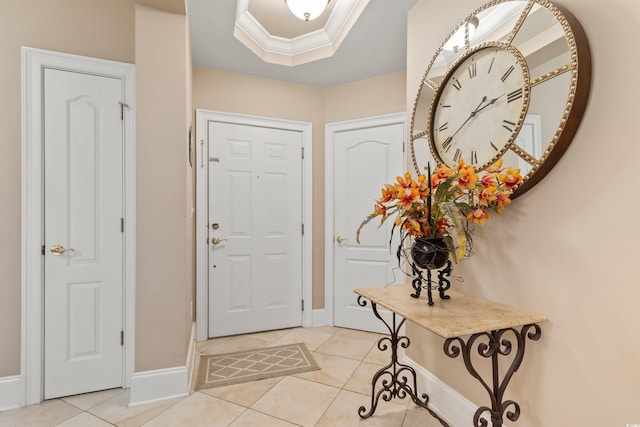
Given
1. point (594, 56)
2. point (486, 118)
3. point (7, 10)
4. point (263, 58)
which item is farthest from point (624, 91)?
point (7, 10)

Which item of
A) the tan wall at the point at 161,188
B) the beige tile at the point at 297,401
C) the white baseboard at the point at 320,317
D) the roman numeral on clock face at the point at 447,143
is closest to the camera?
the roman numeral on clock face at the point at 447,143

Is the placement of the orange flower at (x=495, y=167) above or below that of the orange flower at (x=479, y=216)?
above

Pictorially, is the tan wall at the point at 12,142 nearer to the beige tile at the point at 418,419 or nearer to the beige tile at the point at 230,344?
the beige tile at the point at 230,344

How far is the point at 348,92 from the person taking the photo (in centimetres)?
328

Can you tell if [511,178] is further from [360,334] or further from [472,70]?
[360,334]

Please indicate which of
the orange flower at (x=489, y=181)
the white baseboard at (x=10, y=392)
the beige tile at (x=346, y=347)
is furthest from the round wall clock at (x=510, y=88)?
the white baseboard at (x=10, y=392)

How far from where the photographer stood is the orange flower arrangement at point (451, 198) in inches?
50.8

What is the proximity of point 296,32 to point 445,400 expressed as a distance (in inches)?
110

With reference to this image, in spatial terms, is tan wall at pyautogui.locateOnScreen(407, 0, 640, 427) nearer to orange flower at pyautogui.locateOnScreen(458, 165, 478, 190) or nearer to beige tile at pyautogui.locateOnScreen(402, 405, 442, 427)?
orange flower at pyautogui.locateOnScreen(458, 165, 478, 190)

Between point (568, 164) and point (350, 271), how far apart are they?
231 centimetres

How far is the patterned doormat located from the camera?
2.25 m

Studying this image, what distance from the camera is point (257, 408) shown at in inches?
75.3

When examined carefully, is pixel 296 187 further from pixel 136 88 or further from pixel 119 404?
pixel 119 404

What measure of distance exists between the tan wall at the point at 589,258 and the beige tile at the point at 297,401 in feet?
3.38
